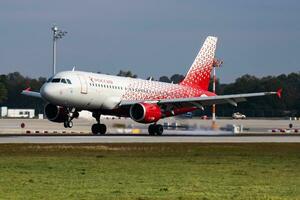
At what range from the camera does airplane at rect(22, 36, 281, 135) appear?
7138 cm

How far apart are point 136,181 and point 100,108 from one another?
148 feet

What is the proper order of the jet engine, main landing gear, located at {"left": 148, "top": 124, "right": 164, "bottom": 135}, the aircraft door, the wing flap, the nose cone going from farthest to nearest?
main landing gear, located at {"left": 148, "top": 124, "right": 164, "bottom": 135}, the wing flap, the jet engine, the aircraft door, the nose cone

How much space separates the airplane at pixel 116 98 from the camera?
234ft

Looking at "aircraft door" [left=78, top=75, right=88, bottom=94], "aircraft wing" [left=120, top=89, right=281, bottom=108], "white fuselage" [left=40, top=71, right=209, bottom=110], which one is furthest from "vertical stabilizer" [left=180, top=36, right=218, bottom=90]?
"aircraft door" [left=78, top=75, right=88, bottom=94]

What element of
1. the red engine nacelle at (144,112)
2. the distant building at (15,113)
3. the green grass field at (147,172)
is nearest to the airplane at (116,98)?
the red engine nacelle at (144,112)

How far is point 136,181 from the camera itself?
29.9 metres

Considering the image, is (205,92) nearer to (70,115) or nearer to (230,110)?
(70,115)

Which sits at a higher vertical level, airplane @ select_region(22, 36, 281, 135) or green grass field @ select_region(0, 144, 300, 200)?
airplane @ select_region(22, 36, 281, 135)

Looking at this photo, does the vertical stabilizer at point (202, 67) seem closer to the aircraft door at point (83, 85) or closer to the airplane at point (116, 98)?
the airplane at point (116, 98)

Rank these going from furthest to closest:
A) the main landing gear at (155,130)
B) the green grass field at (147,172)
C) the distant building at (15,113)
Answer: the distant building at (15,113), the main landing gear at (155,130), the green grass field at (147,172)

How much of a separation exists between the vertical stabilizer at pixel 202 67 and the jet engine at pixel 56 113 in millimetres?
14395

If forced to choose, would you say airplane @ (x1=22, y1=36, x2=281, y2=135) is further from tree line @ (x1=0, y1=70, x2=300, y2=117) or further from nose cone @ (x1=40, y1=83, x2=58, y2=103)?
tree line @ (x1=0, y1=70, x2=300, y2=117)

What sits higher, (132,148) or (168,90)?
(168,90)

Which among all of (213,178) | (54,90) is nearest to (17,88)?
(54,90)
